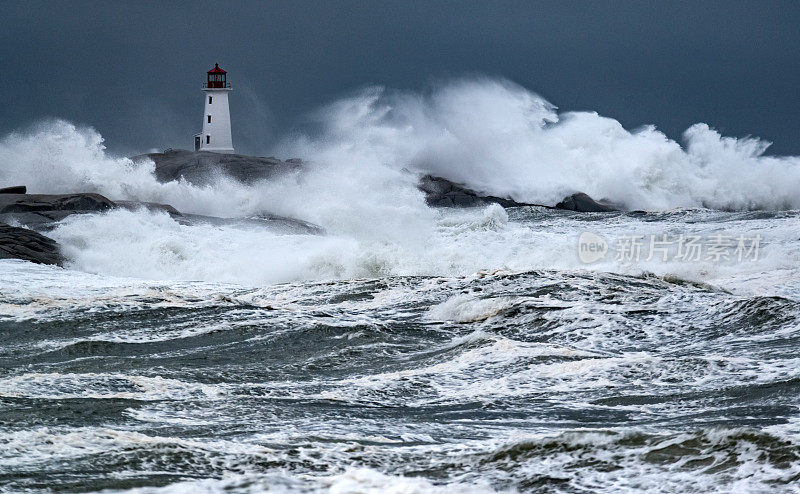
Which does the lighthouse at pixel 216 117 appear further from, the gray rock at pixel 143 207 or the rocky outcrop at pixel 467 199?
the gray rock at pixel 143 207

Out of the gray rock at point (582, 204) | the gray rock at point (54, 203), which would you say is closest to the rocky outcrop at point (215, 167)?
the gray rock at point (582, 204)

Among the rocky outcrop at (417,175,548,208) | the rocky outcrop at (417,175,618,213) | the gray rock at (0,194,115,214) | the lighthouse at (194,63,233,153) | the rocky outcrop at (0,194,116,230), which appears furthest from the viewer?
the lighthouse at (194,63,233,153)

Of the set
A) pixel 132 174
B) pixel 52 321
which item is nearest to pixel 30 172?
pixel 132 174

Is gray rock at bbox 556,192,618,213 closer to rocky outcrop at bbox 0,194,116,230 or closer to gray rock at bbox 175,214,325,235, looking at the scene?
gray rock at bbox 175,214,325,235

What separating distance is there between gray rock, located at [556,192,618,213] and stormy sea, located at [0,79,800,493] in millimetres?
16424

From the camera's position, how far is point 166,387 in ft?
23.5

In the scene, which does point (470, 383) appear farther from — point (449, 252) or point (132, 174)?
point (132, 174)

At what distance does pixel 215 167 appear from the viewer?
120 feet

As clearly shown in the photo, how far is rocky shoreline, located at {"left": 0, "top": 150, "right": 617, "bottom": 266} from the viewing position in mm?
18219

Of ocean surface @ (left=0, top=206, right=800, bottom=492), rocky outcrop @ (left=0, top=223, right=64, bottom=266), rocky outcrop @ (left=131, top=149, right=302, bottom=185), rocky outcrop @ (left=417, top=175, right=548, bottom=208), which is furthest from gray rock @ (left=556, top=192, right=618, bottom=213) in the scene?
ocean surface @ (left=0, top=206, right=800, bottom=492)

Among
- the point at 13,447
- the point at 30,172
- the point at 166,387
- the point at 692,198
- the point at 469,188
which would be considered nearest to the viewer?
the point at 13,447

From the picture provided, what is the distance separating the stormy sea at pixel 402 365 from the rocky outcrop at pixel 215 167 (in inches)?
545

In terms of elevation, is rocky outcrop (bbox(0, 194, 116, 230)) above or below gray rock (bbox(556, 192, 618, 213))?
below

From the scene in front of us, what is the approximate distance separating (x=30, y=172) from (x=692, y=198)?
25.3m
